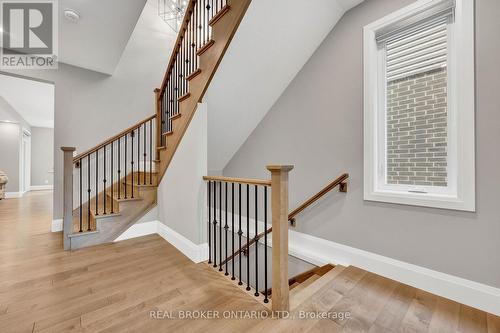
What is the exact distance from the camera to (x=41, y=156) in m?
8.43

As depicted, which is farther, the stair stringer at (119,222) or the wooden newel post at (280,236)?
the stair stringer at (119,222)

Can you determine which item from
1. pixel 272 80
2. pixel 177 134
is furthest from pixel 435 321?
pixel 177 134

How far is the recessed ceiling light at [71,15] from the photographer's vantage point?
2.20 metres

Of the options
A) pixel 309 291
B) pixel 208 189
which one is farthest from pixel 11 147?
pixel 309 291

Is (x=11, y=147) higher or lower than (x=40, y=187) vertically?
higher

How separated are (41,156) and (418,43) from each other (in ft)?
38.9

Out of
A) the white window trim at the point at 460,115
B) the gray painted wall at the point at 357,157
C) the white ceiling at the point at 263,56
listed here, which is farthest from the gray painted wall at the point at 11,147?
the white window trim at the point at 460,115

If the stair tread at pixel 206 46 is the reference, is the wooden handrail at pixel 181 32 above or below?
above

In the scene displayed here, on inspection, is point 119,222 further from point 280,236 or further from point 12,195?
point 12,195

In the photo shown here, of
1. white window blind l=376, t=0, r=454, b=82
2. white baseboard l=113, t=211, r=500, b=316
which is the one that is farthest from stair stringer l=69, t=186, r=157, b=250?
white window blind l=376, t=0, r=454, b=82

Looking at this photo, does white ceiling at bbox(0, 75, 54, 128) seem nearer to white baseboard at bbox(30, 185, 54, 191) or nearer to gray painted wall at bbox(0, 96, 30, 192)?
gray painted wall at bbox(0, 96, 30, 192)
